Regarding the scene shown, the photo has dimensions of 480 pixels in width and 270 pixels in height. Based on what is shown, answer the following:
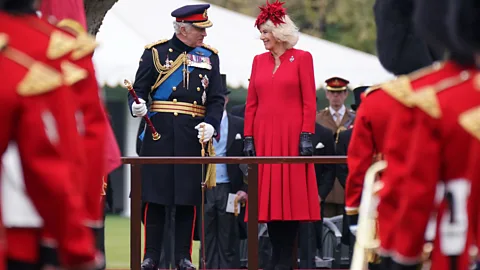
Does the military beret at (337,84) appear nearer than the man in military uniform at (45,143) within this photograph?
No

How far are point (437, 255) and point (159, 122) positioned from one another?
4.71m

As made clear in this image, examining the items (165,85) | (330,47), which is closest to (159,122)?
(165,85)

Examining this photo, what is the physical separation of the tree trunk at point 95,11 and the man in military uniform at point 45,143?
520 centimetres

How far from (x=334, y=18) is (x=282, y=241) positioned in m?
21.5

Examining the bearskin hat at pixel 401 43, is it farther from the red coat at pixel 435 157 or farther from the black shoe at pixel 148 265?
the black shoe at pixel 148 265

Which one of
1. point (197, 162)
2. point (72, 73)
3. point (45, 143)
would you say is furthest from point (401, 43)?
point (45, 143)

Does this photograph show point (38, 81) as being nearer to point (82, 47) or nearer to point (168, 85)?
point (82, 47)

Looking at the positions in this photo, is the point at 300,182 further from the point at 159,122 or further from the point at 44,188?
the point at 44,188

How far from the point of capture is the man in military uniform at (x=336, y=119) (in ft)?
42.8

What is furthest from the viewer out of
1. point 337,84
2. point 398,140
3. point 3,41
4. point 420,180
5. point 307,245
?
point 337,84

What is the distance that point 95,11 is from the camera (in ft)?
33.1

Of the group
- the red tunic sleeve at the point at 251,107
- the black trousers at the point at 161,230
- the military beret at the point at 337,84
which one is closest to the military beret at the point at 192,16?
the red tunic sleeve at the point at 251,107

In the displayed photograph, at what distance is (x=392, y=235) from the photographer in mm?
5531

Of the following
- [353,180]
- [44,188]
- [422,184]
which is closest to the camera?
[44,188]
